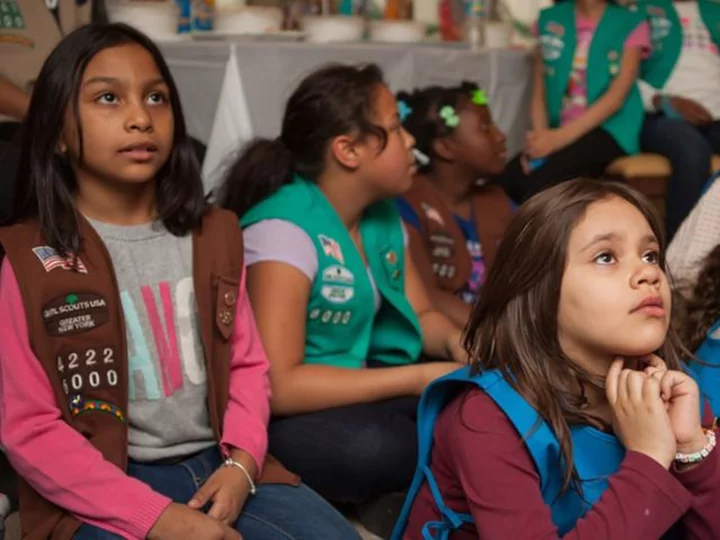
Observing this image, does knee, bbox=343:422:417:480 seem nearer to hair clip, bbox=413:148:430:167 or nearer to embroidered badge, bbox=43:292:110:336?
embroidered badge, bbox=43:292:110:336

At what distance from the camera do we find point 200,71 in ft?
8.96

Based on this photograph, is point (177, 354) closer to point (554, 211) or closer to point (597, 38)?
point (554, 211)

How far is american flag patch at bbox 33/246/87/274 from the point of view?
1478 mm

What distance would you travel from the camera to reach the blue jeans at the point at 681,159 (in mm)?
3330

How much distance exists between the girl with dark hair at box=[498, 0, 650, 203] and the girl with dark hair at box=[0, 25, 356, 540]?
1.98m

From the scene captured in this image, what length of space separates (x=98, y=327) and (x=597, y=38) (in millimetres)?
2511

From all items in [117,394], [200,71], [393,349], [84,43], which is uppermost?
[84,43]

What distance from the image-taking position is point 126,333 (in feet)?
5.05

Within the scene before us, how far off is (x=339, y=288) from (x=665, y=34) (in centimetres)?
227

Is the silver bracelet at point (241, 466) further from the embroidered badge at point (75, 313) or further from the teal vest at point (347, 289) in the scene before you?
the teal vest at point (347, 289)

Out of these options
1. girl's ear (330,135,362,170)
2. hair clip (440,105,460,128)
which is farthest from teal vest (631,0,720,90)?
girl's ear (330,135,362,170)

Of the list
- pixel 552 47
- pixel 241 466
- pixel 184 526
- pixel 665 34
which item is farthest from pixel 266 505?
pixel 665 34

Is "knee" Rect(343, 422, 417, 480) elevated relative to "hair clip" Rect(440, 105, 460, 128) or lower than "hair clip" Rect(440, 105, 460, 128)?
lower

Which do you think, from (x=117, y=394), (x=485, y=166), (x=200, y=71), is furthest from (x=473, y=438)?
(x=200, y=71)
